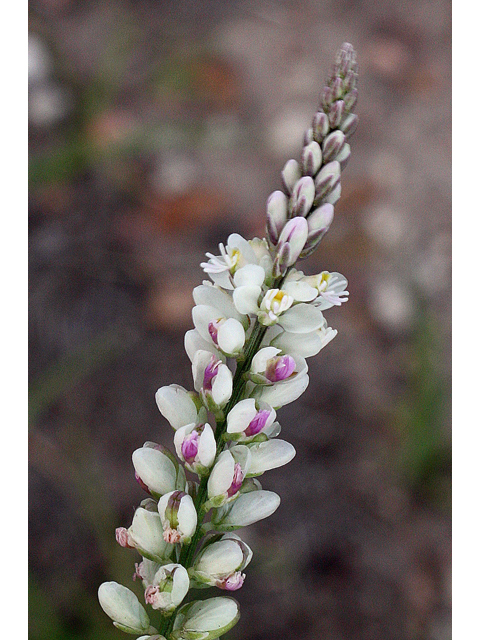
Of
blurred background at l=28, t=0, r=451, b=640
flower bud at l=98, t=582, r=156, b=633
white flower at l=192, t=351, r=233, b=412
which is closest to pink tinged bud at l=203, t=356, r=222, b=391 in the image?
white flower at l=192, t=351, r=233, b=412

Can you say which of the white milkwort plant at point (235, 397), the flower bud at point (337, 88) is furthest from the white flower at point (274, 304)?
the flower bud at point (337, 88)

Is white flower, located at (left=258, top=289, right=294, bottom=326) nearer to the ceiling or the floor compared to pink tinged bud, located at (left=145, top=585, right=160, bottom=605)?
nearer to the ceiling

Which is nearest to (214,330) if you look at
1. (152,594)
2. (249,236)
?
(152,594)

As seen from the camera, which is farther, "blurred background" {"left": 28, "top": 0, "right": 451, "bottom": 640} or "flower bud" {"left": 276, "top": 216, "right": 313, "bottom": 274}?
"blurred background" {"left": 28, "top": 0, "right": 451, "bottom": 640}

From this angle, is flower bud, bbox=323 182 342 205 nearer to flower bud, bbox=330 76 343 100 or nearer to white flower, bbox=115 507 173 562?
flower bud, bbox=330 76 343 100

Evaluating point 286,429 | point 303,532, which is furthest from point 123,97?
point 303,532

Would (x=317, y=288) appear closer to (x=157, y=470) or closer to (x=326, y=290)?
(x=326, y=290)

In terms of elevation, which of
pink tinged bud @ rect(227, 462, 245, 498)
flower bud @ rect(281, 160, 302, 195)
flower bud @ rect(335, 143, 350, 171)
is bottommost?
pink tinged bud @ rect(227, 462, 245, 498)
